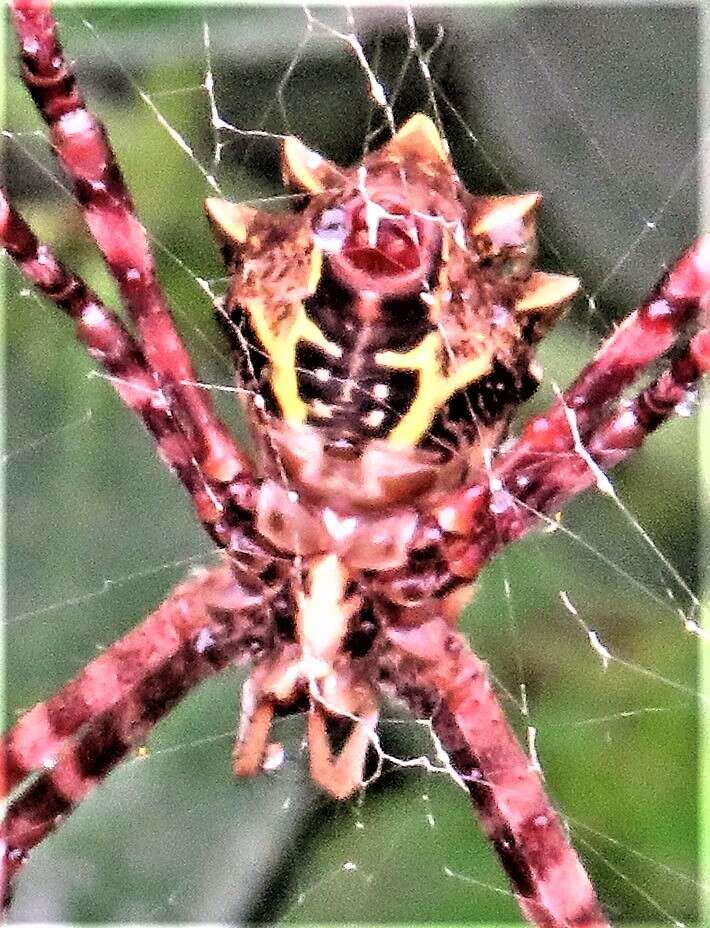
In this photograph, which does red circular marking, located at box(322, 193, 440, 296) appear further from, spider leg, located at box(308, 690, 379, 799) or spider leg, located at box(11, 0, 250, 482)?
spider leg, located at box(308, 690, 379, 799)

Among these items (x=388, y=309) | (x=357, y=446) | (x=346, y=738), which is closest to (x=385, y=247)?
(x=388, y=309)

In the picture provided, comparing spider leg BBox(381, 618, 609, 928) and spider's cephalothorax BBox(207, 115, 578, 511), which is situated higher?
spider's cephalothorax BBox(207, 115, 578, 511)

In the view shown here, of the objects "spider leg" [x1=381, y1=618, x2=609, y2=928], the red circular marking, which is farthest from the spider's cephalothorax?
"spider leg" [x1=381, y1=618, x2=609, y2=928]

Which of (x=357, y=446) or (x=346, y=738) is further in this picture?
(x=346, y=738)

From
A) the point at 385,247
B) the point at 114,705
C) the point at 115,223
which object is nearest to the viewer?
the point at 385,247

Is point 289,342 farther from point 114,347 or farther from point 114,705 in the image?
point 114,705

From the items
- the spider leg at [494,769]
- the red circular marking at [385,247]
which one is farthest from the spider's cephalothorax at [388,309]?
the spider leg at [494,769]

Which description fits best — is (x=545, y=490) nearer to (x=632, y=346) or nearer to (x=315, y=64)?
(x=632, y=346)

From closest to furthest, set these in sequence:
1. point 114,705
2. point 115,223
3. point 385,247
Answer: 1. point 385,247
2. point 115,223
3. point 114,705
